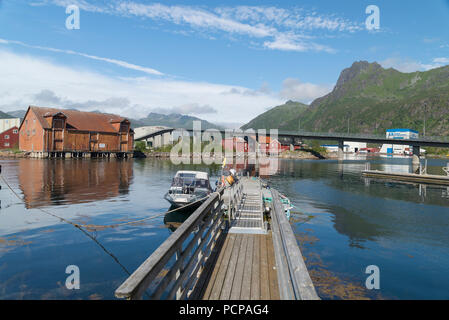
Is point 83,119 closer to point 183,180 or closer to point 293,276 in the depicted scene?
point 183,180

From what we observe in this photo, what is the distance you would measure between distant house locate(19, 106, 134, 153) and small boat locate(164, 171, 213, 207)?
3135 inches

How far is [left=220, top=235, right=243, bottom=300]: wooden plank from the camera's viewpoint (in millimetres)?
7574

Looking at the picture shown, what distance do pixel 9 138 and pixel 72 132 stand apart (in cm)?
4077

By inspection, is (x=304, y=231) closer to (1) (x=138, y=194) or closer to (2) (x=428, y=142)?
(1) (x=138, y=194)

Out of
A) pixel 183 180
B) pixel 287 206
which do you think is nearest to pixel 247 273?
pixel 287 206

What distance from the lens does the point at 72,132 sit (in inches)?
3844

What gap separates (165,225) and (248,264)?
12.7 m

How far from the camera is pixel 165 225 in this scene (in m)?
21.2

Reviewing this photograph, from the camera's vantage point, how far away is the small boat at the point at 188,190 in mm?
23406

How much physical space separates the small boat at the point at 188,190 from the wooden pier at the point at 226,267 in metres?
9.04

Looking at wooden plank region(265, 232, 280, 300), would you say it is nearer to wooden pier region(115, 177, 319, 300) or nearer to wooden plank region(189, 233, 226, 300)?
wooden pier region(115, 177, 319, 300)

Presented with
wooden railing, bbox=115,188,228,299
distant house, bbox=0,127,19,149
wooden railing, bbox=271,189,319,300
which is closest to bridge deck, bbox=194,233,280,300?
wooden railing, bbox=115,188,228,299
